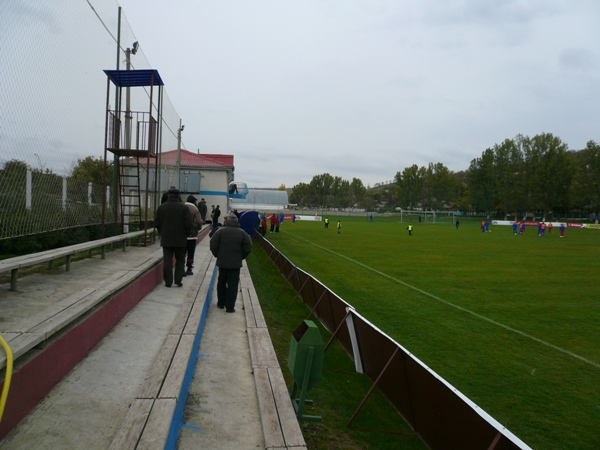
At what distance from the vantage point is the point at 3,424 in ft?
10.9

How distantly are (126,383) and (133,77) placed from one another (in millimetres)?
8761

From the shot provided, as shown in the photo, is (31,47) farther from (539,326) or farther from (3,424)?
(539,326)

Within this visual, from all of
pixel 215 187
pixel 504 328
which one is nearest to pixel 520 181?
pixel 215 187

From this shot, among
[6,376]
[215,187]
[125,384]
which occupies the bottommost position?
[125,384]

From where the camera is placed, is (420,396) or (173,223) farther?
(173,223)

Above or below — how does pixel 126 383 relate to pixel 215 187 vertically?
below

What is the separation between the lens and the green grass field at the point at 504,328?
6.03 metres

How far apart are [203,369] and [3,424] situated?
2349mm

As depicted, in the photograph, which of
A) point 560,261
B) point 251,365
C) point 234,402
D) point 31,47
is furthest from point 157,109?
point 560,261

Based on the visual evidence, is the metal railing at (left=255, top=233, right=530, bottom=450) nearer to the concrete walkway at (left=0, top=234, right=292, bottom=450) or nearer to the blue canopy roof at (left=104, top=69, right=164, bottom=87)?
the concrete walkway at (left=0, top=234, right=292, bottom=450)

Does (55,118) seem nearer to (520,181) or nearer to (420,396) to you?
(420,396)

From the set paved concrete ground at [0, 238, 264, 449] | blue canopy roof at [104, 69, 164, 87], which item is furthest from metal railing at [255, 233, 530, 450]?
blue canopy roof at [104, 69, 164, 87]

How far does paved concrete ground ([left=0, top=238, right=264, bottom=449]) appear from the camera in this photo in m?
3.64

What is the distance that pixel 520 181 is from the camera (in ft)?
335
